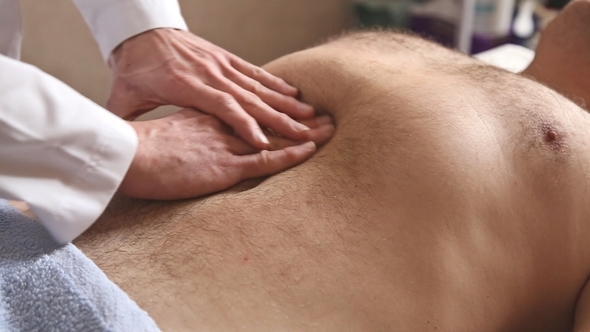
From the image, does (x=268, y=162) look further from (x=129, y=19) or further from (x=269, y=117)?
(x=129, y=19)

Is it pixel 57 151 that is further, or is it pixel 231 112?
pixel 231 112

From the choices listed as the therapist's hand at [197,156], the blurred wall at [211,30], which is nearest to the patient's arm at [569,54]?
the therapist's hand at [197,156]

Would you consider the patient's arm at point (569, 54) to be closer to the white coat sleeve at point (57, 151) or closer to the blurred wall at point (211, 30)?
the white coat sleeve at point (57, 151)

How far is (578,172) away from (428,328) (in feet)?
1.01

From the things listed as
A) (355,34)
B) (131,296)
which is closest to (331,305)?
(131,296)

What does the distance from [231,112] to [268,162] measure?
103 millimetres

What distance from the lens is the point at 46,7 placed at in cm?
167

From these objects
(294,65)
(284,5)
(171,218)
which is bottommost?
(284,5)

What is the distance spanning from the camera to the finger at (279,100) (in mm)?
821

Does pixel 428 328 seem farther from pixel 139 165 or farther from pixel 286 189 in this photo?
pixel 139 165

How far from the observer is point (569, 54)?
0.93m

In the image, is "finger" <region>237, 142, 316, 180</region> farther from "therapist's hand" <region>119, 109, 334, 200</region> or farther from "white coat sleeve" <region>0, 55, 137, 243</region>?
"white coat sleeve" <region>0, 55, 137, 243</region>

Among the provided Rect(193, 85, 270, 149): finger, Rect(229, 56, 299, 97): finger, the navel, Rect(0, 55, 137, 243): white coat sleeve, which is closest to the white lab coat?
Rect(0, 55, 137, 243): white coat sleeve

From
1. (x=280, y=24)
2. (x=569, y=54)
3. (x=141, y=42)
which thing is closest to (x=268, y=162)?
(x=141, y=42)
